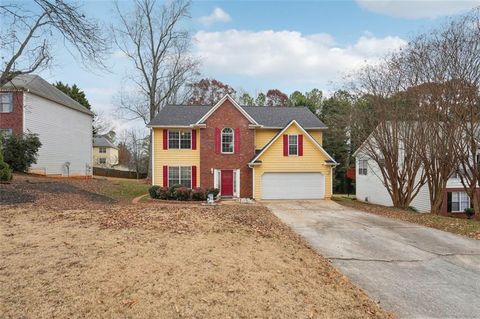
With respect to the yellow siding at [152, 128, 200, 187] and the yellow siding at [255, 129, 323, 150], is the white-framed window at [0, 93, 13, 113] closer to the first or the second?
the yellow siding at [152, 128, 200, 187]

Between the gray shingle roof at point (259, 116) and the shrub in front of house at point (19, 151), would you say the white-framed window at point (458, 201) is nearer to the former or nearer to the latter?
the gray shingle roof at point (259, 116)

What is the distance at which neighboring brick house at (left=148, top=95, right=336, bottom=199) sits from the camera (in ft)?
69.5

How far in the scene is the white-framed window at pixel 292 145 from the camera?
21.2m

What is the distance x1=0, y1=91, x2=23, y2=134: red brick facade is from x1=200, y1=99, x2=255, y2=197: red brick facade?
13.9m

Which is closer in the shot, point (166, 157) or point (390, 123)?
point (390, 123)

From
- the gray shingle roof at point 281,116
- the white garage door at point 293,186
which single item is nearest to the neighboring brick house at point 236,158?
the white garage door at point 293,186

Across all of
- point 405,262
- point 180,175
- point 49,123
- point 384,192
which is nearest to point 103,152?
point 49,123

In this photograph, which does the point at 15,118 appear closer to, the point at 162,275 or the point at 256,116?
the point at 256,116

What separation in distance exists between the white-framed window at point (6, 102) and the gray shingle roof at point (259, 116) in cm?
1164

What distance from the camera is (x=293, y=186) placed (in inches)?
842

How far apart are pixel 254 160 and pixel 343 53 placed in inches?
322

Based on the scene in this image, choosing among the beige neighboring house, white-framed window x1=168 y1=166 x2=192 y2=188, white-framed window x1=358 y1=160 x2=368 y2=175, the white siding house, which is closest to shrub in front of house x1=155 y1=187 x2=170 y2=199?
white-framed window x1=168 y1=166 x2=192 y2=188

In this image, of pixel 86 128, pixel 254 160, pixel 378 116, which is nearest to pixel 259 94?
pixel 86 128

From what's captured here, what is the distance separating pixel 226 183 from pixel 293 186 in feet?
14.4
